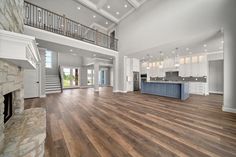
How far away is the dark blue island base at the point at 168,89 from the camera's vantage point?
5761 millimetres

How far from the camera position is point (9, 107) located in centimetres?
238

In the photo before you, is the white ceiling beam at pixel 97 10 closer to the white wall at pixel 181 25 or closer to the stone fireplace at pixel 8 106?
the white wall at pixel 181 25

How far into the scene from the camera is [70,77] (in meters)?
11.7

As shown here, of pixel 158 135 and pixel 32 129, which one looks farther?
pixel 158 135

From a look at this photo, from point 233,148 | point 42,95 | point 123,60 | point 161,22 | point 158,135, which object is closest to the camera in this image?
point 233,148

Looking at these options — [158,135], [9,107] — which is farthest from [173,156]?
[9,107]

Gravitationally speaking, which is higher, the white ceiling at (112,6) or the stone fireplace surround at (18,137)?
the white ceiling at (112,6)

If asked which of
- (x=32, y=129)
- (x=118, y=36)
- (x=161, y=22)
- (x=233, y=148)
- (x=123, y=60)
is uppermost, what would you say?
(x=118, y=36)

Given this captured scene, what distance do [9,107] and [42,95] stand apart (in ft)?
14.3

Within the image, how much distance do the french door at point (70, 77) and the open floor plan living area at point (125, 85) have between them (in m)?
0.12

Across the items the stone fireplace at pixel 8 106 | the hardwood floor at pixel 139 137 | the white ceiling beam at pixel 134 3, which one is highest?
the white ceiling beam at pixel 134 3

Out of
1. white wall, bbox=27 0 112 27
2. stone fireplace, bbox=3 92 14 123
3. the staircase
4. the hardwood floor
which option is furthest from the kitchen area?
stone fireplace, bbox=3 92 14 123

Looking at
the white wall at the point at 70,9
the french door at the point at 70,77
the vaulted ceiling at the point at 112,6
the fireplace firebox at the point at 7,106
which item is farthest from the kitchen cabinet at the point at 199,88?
the french door at the point at 70,77

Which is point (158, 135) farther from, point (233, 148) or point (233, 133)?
point (233, 133)
